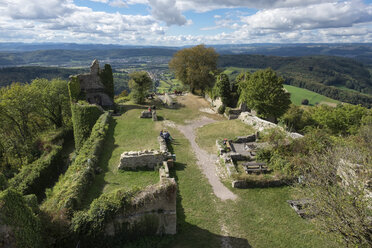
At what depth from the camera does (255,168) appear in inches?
709

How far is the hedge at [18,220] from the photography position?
751cm

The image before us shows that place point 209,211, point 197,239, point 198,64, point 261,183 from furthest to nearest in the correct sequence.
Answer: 1. point 198,64
2. point 261,183
3. point 209,211
4. point 197,239

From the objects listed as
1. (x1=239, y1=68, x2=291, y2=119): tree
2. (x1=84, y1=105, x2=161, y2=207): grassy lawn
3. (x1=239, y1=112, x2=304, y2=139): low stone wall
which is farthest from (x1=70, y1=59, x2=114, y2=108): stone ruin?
(x1=239, y1=68, x2=291, y2=119): tree

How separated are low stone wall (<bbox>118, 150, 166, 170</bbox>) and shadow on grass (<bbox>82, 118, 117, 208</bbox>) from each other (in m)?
1.54

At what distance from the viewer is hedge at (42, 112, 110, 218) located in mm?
11234

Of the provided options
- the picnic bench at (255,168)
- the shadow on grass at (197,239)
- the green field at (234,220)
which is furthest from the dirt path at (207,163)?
the shadow on grass at (197,239)

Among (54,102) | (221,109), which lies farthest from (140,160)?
(54,102)

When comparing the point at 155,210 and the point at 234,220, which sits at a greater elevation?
the point at 155,210

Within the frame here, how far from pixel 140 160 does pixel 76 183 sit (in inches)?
200

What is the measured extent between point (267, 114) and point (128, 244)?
25267 mm

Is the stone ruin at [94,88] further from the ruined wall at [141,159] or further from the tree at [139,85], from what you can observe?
the ruined wall at [141,159]

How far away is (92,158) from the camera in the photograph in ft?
55.8

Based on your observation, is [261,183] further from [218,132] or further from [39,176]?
[39,176]

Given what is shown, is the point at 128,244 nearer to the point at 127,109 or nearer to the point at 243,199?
the point at 243,199
